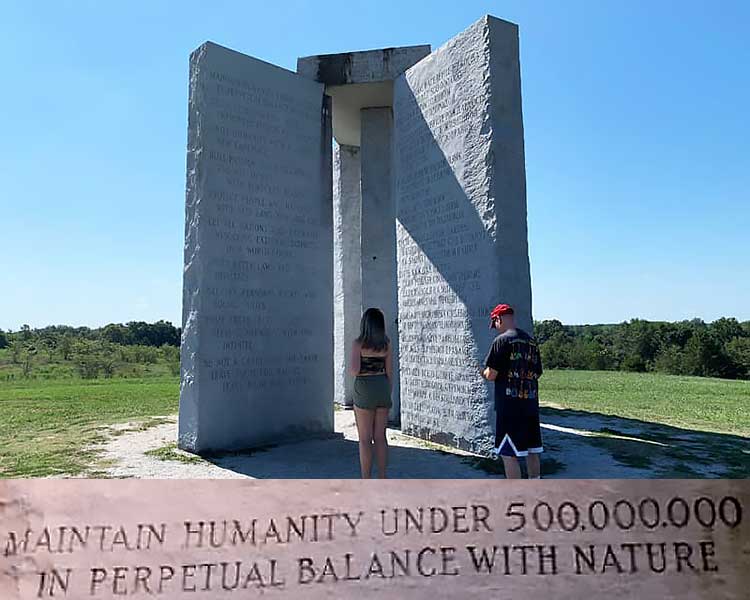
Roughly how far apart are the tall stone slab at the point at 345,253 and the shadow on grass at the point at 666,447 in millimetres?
3952

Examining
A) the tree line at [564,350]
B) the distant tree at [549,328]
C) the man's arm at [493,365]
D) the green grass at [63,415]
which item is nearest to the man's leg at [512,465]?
the man's arm at [493,365]

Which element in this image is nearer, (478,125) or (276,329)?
(478,125)

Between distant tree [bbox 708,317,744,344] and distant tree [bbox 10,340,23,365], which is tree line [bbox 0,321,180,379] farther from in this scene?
distant tree [bbox 708,317,744,344]

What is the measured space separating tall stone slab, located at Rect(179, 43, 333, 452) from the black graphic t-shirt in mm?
3827

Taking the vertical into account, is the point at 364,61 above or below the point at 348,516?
above

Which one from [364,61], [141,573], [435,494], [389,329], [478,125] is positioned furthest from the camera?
[389,329]

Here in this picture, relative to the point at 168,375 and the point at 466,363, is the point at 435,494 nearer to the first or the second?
the point at 466,363

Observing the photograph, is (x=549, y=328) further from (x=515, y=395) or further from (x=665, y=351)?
(x=515, y=395)

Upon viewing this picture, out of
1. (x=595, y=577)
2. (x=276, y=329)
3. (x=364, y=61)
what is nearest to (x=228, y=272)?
(x=276, y=329)

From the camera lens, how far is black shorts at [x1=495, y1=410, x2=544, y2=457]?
396 cm

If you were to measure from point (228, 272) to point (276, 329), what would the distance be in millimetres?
976

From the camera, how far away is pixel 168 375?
19203mm

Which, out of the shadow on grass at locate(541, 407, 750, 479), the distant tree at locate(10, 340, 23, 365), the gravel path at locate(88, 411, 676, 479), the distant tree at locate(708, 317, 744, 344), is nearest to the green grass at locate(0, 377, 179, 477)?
the gravel path at locate(88, 411, 676, 479)

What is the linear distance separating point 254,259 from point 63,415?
200 inches
